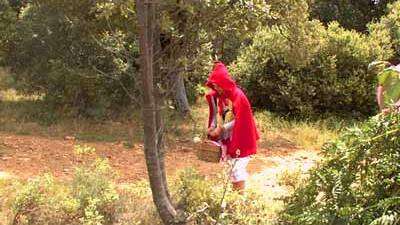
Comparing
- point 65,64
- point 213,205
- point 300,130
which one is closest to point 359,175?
point 213,205

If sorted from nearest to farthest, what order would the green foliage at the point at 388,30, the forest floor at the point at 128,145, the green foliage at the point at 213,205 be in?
the green foliage at the point at 213,205 → the forest floor at the point at 128,145 → the green foliage at the point at 388,30

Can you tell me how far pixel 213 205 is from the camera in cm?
455

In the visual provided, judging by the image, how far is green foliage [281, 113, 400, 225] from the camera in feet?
10.1

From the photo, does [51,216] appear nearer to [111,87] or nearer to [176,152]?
[176,152]

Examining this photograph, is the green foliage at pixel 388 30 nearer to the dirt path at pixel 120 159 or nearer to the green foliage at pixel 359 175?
the dirt path at pixel 120 159

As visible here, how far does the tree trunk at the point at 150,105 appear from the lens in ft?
11.5

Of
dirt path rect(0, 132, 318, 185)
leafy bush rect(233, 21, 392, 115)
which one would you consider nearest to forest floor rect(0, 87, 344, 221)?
dirt path rect(0, 132, 318, 185)

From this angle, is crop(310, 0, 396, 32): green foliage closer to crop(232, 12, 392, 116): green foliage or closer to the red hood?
crop(232, 12, 392, 116): green foliage

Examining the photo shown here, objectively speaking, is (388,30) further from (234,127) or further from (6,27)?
(234,127)

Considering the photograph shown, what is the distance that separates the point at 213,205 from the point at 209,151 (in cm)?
76

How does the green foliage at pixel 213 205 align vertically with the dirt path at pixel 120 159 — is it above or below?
above

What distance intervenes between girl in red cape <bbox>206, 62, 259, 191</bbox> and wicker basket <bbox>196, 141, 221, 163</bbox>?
16cm

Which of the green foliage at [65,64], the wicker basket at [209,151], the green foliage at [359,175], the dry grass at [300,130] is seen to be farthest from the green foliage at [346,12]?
the green foliage at [359,175]

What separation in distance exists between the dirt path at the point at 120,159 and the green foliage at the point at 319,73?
6.50 feet
